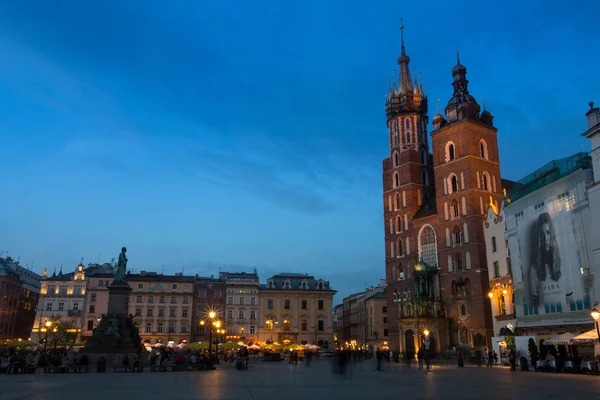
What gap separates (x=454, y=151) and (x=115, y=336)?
51536 mm

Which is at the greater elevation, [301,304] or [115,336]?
[301,304]

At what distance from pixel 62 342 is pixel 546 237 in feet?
199

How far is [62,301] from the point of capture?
290 ft

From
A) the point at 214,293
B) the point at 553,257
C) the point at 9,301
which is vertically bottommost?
the point at 553,257

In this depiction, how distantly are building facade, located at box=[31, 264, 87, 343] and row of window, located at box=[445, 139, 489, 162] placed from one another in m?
64.4

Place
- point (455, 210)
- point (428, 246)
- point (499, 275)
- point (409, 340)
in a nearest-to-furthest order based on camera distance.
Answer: point (499, 275)
point (455, 210)
point (409, 340)
point (428, 246)

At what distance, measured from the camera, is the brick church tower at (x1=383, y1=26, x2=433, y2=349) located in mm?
76938

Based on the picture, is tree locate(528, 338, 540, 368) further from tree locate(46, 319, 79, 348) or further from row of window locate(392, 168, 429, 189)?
tree locate(46, 319, 79, 348)

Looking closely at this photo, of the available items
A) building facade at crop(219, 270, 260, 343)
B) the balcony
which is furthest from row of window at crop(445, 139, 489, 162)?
building facade at crop(219, 270, 260, 343)

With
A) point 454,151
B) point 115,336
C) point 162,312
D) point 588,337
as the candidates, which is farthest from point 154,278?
point 588,337

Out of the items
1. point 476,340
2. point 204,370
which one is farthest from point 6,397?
point 476,340

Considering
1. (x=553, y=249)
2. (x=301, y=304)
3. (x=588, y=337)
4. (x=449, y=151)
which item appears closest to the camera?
(x=588, y=337)

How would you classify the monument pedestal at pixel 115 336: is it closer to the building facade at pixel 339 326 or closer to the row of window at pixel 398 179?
the row of window at pixel 398 179

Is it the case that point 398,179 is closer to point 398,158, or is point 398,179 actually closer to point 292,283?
point 398,158
